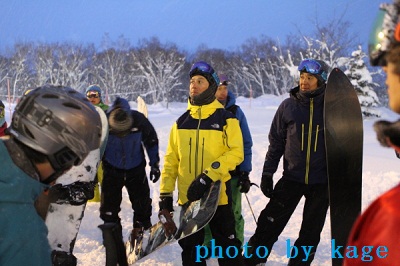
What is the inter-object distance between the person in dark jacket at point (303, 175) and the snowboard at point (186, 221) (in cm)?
76

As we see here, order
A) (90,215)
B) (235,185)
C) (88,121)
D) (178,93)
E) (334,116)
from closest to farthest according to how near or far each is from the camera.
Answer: (88,121)
(334,116)
(235,185)
(90,215)
(178,93)

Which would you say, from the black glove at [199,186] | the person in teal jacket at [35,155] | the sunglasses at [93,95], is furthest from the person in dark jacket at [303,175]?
the sunglasses at [93,95]

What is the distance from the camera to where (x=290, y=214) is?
143 inches

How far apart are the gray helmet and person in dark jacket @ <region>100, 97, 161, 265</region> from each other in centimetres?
296

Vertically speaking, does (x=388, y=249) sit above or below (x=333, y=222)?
above

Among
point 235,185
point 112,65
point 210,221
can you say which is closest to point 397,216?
point 210,221

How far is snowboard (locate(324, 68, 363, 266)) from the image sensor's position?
3420 millimetres

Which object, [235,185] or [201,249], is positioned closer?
[201,249]

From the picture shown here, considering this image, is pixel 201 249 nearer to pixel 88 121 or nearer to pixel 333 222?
pixel 333 222

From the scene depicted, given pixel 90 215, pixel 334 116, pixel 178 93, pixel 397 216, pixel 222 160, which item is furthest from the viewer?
pixel 178 93

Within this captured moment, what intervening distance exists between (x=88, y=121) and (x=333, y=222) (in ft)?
8.55

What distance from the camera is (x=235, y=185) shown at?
14.5 ft

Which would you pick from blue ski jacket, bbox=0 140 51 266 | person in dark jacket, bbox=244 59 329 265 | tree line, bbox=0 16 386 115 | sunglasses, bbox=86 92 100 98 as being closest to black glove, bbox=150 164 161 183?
person in dark jacket, bbox=244 59 329 265

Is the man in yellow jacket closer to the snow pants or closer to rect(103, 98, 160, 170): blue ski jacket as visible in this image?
the snow pants
